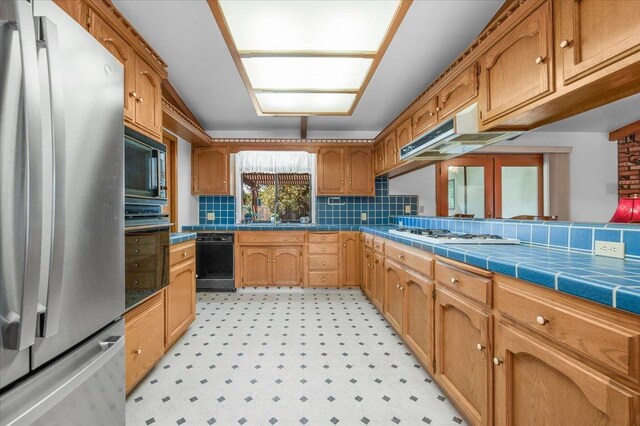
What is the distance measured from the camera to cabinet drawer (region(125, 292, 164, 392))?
1550mm

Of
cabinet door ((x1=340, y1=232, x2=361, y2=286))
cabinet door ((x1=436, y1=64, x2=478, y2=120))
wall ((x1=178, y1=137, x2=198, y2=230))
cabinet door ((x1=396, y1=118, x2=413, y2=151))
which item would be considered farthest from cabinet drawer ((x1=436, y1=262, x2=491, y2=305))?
wall ((x1=178, y1=137, x2=198, y2=230))

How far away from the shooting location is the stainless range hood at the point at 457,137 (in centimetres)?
180

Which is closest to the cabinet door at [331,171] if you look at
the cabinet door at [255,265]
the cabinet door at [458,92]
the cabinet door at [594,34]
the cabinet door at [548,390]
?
the cabinet door at [255,265]

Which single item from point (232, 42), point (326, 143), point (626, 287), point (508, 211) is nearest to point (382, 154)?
point (326, 143)

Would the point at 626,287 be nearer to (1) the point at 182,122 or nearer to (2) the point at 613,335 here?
(2) the point at 613,335

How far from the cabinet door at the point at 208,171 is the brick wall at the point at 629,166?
416cm

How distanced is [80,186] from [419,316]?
197cm

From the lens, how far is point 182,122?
3070 millimetres

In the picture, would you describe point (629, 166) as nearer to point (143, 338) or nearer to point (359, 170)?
point (359, 170)

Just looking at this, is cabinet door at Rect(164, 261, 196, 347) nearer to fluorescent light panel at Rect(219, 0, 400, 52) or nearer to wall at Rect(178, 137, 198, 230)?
wall at Rect(178, 137, 198, 230)

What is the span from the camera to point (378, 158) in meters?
3.94

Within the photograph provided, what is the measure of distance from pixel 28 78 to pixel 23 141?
143 mm

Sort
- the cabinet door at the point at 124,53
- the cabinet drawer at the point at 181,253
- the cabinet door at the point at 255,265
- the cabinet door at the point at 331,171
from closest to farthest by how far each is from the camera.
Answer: the cabinet door at the point at 124,53 → the cabinet drawer at the point at 181,253 → the cabinet door at the point at 255,265 → the cabinet door at the point at 331,171

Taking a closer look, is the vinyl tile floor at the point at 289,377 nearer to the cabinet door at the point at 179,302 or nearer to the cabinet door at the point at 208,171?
the cabinet door at the point at 179,302
